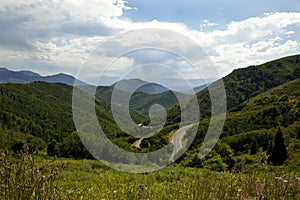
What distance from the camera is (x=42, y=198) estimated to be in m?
A: 3.48

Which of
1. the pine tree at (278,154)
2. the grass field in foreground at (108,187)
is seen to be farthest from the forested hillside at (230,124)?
the grass field in foreground at (108,187)

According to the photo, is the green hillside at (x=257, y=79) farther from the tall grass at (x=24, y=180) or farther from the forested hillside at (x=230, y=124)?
the tall grass at (x=24, y=180)

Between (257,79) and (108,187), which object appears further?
(257,79)

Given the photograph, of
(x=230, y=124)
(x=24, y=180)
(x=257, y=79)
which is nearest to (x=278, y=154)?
(x=24, y=180)

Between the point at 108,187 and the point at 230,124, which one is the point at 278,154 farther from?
the point at 230,124

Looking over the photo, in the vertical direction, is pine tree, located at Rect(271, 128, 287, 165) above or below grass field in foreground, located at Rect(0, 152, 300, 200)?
below

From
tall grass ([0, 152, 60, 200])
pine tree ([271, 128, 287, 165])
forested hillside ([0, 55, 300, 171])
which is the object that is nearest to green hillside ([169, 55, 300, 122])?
forested hillside ([0, 55, 300, 171])

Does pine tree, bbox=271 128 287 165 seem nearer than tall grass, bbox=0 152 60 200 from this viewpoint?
No

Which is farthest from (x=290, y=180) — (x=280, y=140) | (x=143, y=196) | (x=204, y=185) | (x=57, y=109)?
(x=57, y=109)

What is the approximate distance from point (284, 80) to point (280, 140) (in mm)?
136266

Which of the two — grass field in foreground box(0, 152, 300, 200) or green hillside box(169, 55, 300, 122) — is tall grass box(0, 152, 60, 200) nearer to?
grass field in foreground box(0, 152, 300, 200)

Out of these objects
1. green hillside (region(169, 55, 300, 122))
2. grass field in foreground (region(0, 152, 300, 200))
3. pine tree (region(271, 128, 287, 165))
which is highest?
green hillside (region(169, 55, 300, 122))

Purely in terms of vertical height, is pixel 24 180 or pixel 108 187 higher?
pixel 24 180

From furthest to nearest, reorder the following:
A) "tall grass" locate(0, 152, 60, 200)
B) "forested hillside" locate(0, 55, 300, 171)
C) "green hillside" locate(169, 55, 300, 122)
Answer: "green hillside" locate(169, 55, 300, 122), "forested hillside" locate(0, 55, 300, 171), "tall grass" locate(0, 152, 60, 200)
